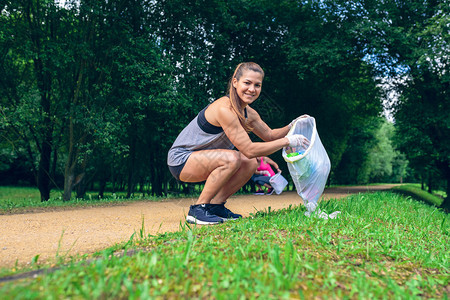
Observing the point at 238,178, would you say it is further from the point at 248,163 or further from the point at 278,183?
the point at 278,183

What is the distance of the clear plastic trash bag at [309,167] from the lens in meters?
3.71

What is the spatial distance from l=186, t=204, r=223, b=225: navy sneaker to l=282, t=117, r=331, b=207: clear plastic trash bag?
102 centimetres

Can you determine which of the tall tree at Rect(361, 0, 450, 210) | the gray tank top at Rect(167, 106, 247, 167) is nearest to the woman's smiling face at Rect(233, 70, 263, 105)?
the gray tank top at Rect(167, 106, 247, 167)

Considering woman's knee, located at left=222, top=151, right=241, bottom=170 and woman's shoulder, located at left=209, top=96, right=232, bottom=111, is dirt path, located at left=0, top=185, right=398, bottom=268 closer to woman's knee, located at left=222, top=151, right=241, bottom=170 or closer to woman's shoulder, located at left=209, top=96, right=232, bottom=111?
woman's knee, located at left=222, top=151, right=241, bottom=170

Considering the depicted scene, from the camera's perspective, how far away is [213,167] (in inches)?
158

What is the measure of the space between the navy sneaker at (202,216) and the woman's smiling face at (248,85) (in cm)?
136

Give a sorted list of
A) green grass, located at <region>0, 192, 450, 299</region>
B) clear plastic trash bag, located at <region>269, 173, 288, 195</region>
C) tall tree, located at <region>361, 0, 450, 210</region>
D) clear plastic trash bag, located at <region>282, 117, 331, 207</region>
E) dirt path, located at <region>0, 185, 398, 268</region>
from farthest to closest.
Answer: tall tree, located at <region>361, 0, 450, 210</region> < clear plastic trash bag, located at <region>269, 173, 288, 195</region> < clear plastic trash bag, located at <region>282, 117, 331, 207</region> < dirt path, located at <region>0, 185, 398, 268</region> < green grass, located at <region>0, 192, 450, 299</region>

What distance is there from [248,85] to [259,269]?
7.78ft

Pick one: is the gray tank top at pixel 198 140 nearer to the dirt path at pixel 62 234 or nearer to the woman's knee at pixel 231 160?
the woman's knee at pixel 231 160

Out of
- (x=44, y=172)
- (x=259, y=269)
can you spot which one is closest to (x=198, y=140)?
(x=259, y=269)

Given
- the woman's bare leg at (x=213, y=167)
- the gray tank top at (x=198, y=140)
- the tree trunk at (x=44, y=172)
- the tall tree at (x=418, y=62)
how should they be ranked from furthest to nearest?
the tree trunk at (x=44, y=172) < the tall tree at (x=418, y=62) < the gray tank top at (x=198, y=140) < the woman's bare leg at (x=213, y=167)

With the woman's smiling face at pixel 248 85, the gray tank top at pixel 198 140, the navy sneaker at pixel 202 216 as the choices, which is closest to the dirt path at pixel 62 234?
the navy sneaker at pixel 202 216

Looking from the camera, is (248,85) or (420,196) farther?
(420,196)

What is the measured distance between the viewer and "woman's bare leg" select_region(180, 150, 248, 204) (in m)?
3.94
